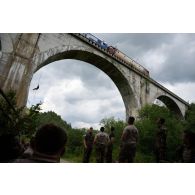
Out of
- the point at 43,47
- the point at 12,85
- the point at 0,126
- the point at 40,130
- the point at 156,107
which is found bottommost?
the point at 40,130

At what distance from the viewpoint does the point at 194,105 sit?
23.1 metres

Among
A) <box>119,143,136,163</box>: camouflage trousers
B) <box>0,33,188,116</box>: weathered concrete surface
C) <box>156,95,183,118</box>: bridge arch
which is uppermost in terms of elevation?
<box>156,95,183,118</box>: bridge arch

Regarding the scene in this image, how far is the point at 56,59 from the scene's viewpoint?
12.4 meters

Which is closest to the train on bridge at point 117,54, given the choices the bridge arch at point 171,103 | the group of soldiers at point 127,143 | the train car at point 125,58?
the train car at point 125,58

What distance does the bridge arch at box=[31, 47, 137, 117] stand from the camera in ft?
38.2

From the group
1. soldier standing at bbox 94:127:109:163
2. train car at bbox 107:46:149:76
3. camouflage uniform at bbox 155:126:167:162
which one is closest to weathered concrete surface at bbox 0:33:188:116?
train car at bbox 107:46:149:76

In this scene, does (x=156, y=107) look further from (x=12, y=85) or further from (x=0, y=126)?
(x=0, y=126)

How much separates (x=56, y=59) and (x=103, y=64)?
10.7ft

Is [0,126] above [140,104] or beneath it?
beneath

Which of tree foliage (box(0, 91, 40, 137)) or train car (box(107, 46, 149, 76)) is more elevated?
train car (box(107, 46, 149, 76))

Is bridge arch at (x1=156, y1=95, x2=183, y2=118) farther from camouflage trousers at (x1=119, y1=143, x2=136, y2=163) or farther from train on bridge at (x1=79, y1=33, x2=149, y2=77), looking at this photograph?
camouflage trousers at (x1=119, y1=143, x2=136, y2=163)

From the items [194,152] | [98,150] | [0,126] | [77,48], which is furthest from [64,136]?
[77,48]

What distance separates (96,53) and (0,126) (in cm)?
983

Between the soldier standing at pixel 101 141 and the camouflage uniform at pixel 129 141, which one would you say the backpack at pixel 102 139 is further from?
the camouflage uniform at pixel 129 141
